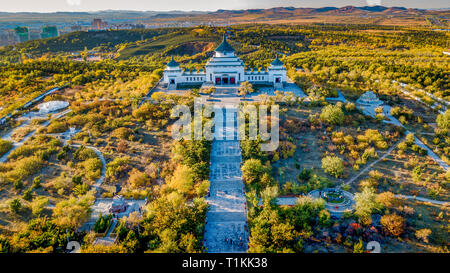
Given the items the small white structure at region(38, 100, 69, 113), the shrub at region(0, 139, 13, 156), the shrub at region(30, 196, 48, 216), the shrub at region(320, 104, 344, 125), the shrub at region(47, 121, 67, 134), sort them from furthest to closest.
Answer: the small white structure at region(38, 100, 69, 113) < the shrub at region(47, 121, 67, 134) < the shrub at region(320, 104, 344, 125) < the shrub at region(0, 139, 13, 156) < the shrub at region(30, 196, 48, 216)

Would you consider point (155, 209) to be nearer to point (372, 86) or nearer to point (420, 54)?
point (372, 86)

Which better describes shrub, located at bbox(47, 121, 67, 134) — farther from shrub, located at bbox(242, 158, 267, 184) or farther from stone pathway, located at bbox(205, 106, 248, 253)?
shrub, located at bbox(242, 158, 267, 184)

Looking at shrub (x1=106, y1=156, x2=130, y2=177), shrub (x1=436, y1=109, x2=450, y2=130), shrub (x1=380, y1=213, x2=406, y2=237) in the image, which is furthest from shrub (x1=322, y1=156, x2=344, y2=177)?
shrub (x1=106, y1=156, x2=130, y2=177)

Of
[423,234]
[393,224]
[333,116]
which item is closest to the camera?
[423,234]

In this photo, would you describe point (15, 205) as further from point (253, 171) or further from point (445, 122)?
point (445, 122)

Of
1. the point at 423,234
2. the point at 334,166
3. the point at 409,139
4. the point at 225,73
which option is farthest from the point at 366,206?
the point at 225,73

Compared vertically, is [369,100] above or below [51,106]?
above

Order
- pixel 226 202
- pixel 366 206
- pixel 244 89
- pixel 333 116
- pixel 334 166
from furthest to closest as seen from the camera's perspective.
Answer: pixel 244 89 < pixel 333 116 < pixel 334 166 < pixel 226 202 < pixel 366 206
